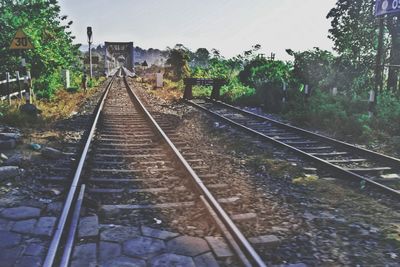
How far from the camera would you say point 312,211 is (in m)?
5.16

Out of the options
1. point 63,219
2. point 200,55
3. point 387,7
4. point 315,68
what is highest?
point 200,55

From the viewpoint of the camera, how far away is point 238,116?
1410 centimetres

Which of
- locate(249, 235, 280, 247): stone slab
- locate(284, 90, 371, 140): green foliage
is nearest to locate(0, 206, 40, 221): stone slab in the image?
locate(249, 235, 280, 247): stone slab

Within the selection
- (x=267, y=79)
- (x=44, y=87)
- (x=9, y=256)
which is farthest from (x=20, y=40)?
(x=267, y=79)

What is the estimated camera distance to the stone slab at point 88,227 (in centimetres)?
415

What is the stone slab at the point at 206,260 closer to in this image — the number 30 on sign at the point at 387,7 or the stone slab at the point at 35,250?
the stone slab at the point at 35,250

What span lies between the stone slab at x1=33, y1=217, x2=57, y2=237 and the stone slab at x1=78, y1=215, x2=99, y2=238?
0.95 ft

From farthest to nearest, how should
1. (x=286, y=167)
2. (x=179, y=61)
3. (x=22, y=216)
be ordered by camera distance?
(x=179, y=61)
(x=286, y=167)
(x=22, y=216)

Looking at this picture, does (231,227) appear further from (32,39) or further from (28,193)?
(32,39)

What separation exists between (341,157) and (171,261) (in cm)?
554

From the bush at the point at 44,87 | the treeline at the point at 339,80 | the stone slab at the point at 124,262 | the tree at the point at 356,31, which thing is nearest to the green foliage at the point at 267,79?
the treeline at the point at 339,80

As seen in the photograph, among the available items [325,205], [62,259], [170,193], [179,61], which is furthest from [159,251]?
[179,61]

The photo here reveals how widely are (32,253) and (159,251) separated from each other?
1162mm

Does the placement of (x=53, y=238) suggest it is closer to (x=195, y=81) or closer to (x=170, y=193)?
(x=170, y=193)
